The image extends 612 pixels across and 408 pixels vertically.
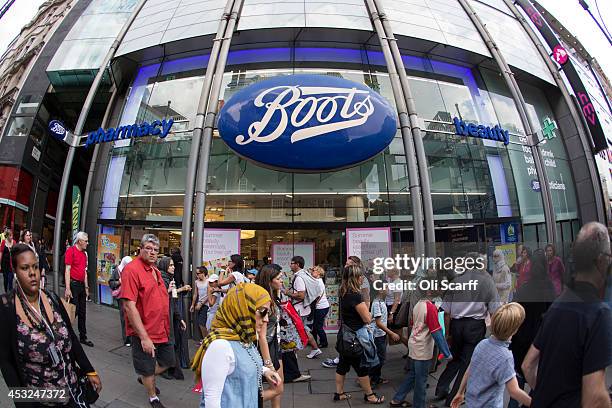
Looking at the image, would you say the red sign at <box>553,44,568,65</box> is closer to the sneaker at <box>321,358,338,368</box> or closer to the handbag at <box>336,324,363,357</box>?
the sneaker at <box>321,358,338,368</box>

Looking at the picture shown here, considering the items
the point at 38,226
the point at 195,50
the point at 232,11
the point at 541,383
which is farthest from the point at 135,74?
the point at 541,383

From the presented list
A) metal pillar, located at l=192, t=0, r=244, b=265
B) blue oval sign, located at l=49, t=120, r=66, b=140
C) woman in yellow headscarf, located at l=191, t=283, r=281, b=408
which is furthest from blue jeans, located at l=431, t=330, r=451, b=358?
blue oval sign, located at l=49, t=120, r=66, b=140

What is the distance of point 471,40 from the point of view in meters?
12.2

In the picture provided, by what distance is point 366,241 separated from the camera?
9.70 meters

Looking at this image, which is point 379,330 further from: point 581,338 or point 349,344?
point 581,338

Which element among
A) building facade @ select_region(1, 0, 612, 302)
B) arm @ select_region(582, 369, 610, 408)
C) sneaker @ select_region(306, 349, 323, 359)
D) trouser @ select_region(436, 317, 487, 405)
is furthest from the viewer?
building facade @ select_region(1, 0, 612, 302)

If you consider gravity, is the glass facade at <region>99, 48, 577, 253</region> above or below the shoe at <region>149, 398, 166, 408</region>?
above

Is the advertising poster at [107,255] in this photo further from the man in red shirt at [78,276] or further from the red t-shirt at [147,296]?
the red t-shirt at [147,296]

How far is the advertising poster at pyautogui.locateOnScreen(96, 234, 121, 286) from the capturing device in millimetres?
11227

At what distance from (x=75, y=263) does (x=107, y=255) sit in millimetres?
5220

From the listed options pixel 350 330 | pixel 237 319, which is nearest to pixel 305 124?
pixel 350 330

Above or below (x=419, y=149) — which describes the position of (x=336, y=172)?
below

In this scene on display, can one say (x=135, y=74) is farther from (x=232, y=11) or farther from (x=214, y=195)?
(x=214, y=195)

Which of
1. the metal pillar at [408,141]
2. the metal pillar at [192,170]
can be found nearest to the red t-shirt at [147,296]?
the metal pillar at [192,170]
